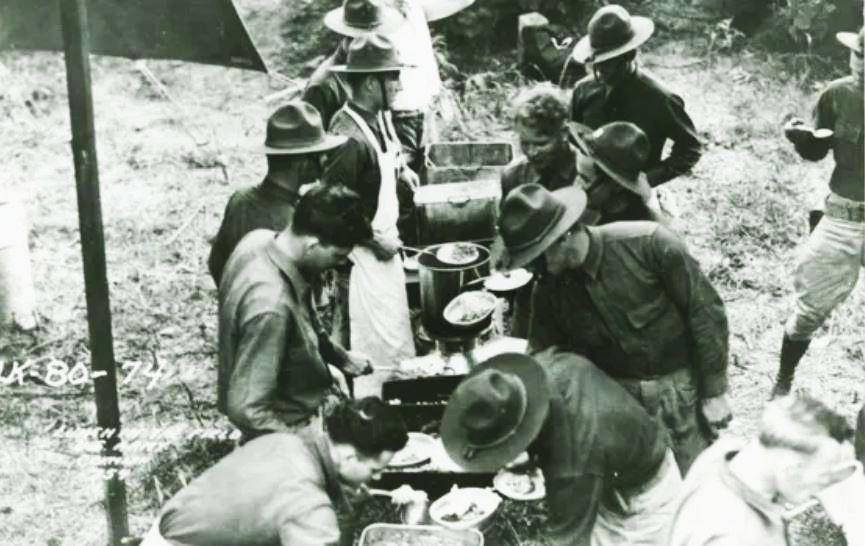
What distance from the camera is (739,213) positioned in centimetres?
741

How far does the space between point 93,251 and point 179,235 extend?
2.91 m

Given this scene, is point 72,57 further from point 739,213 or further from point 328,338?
point 739,213

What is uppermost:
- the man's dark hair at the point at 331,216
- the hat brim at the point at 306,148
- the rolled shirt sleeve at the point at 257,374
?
the man's dark hair at the point at 331,216

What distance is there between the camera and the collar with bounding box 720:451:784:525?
3.16 m

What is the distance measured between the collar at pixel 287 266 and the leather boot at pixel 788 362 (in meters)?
2.94

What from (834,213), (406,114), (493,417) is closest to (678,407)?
(493,417)

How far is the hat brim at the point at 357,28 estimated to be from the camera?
6.72 meters

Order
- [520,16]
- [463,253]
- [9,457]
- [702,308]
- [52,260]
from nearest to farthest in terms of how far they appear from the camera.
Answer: [702,308]
[9,457]
[463,253]
[52,260]
[520,16]

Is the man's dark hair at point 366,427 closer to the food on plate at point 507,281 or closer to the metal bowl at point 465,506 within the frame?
the metal bowl at point 465,506

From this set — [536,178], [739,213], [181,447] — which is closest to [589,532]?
[536,178]

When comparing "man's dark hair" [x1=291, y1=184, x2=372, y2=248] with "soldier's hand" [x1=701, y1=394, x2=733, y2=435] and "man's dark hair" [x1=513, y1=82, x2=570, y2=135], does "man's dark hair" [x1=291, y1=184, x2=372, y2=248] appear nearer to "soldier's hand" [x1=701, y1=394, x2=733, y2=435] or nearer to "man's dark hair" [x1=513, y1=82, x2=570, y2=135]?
"man's dark hair" [x1=513, y1=82, x2=570, y2=135]

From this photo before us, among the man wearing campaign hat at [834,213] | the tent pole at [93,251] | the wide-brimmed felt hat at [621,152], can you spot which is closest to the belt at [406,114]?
the wide-brimmed felt hat at [621,152]

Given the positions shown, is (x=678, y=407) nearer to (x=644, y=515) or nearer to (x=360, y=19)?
(x=644, y=515)

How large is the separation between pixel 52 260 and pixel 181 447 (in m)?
2.20
